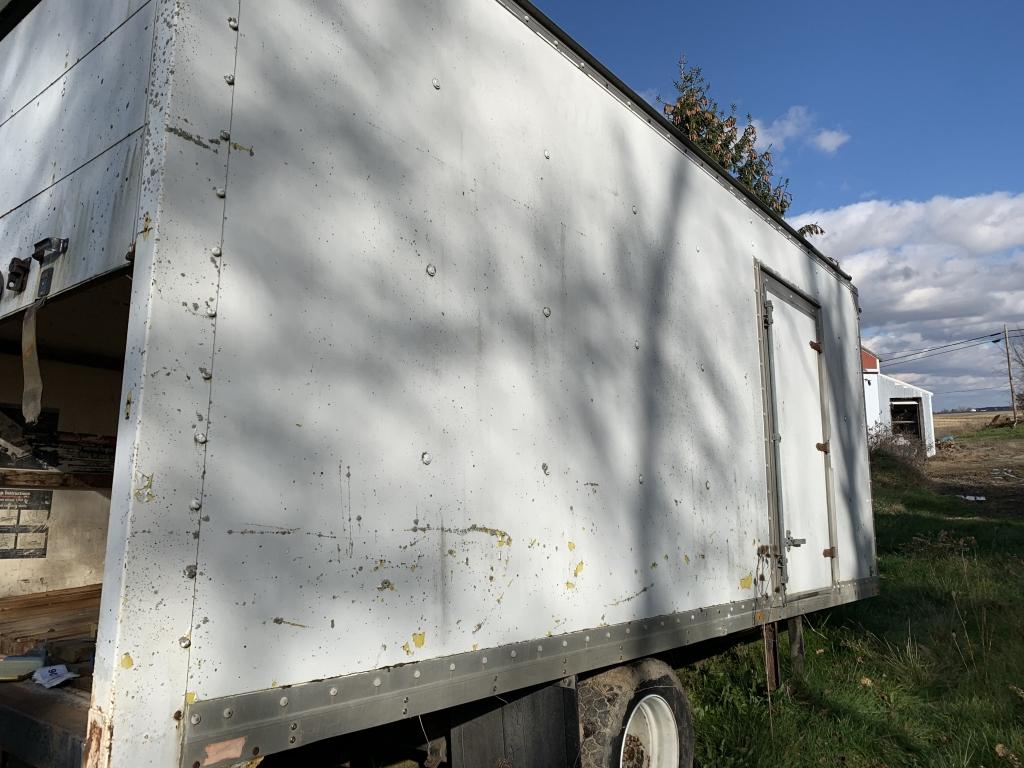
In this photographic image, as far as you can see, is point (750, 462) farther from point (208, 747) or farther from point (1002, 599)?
point (1002, 599)

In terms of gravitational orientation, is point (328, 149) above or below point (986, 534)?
above

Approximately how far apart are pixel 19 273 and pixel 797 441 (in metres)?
4.28

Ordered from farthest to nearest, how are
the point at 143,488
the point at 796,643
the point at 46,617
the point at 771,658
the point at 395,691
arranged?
the point at 796,643
the point at 771,658
the point at 46,617
the point at 395,691
the point at 143,488

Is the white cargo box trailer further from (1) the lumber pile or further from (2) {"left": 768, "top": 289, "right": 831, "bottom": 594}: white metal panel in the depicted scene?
(2) {"left": 768, "top": 289, "right": 831, "bottom": 594}: white metal panel

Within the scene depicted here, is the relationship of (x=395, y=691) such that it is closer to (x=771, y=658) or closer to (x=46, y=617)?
(x=46, y=617)

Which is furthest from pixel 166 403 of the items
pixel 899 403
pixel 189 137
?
pixel 899 403

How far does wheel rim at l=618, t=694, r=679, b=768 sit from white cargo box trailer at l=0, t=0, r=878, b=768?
0.03m

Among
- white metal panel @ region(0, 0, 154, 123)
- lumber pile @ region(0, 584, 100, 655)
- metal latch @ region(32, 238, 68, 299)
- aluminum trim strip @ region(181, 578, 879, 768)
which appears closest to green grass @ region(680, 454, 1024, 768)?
aluminum trim strip @ region(181, 578, 879, 768)

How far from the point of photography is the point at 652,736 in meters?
3.37

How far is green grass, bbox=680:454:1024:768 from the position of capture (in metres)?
4.06

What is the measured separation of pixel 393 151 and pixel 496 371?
0.79 meters

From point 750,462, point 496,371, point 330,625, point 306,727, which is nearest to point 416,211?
point 496,371

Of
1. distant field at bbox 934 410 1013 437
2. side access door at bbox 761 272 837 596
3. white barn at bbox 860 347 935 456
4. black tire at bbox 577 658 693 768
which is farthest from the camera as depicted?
distant field at bbox 934 410 1013 437

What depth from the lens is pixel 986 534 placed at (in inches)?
421
